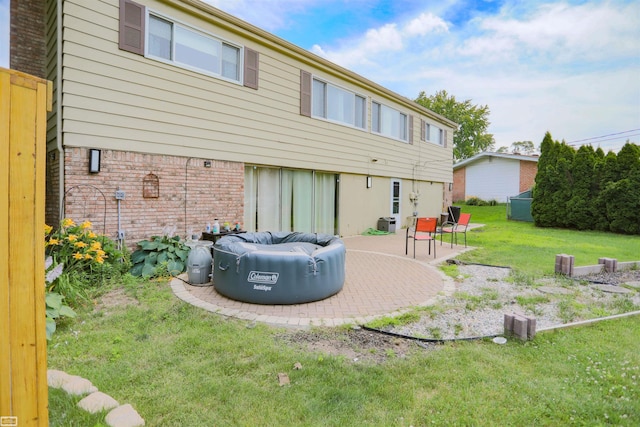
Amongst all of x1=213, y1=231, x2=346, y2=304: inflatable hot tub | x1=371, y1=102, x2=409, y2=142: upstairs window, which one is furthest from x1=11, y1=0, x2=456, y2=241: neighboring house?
x1=213, y1=231, x2=346, y2=304: inflatable hot tub

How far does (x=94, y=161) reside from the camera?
19.5ft

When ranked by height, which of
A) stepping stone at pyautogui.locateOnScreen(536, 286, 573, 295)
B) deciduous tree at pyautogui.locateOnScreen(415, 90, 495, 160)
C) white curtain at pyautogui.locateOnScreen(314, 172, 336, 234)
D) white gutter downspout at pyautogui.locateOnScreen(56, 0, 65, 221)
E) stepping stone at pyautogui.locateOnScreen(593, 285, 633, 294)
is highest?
deciduous tree at pyautogui.locateOnScreen(415, 90, 495, 160)

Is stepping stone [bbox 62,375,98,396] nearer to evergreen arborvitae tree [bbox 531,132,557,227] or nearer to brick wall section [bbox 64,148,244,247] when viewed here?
brick wall section [bbox 64,148,244,247]

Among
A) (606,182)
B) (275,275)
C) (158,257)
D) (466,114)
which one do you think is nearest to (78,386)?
(275,275)

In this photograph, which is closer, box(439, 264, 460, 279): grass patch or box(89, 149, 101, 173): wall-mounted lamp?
box(89, 149, 101, 173): wall-mounted lamp

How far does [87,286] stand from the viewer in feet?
16.3

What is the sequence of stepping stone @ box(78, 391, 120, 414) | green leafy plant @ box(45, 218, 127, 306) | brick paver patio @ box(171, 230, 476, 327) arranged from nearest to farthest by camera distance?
stepping stone @ box(78, 391, 120, 414) < brick paver patio @ box(171, 230, 476, 327) < green leafy plant @ box(45, 218, 127, 306)

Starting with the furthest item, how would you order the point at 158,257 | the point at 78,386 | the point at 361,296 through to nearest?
the point at 158,257 < the point at 361,296 < the point at 78,386

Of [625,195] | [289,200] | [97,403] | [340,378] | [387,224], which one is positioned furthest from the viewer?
[625,195]

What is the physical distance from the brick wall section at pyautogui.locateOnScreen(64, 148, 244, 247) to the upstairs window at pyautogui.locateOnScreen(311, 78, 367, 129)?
12.1 ft

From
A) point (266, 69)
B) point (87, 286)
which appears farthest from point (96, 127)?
point (266, 69)

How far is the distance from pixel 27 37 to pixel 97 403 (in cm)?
806

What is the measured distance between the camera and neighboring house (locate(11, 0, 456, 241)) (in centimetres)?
588

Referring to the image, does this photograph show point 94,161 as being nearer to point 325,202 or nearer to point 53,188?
point 53,188
